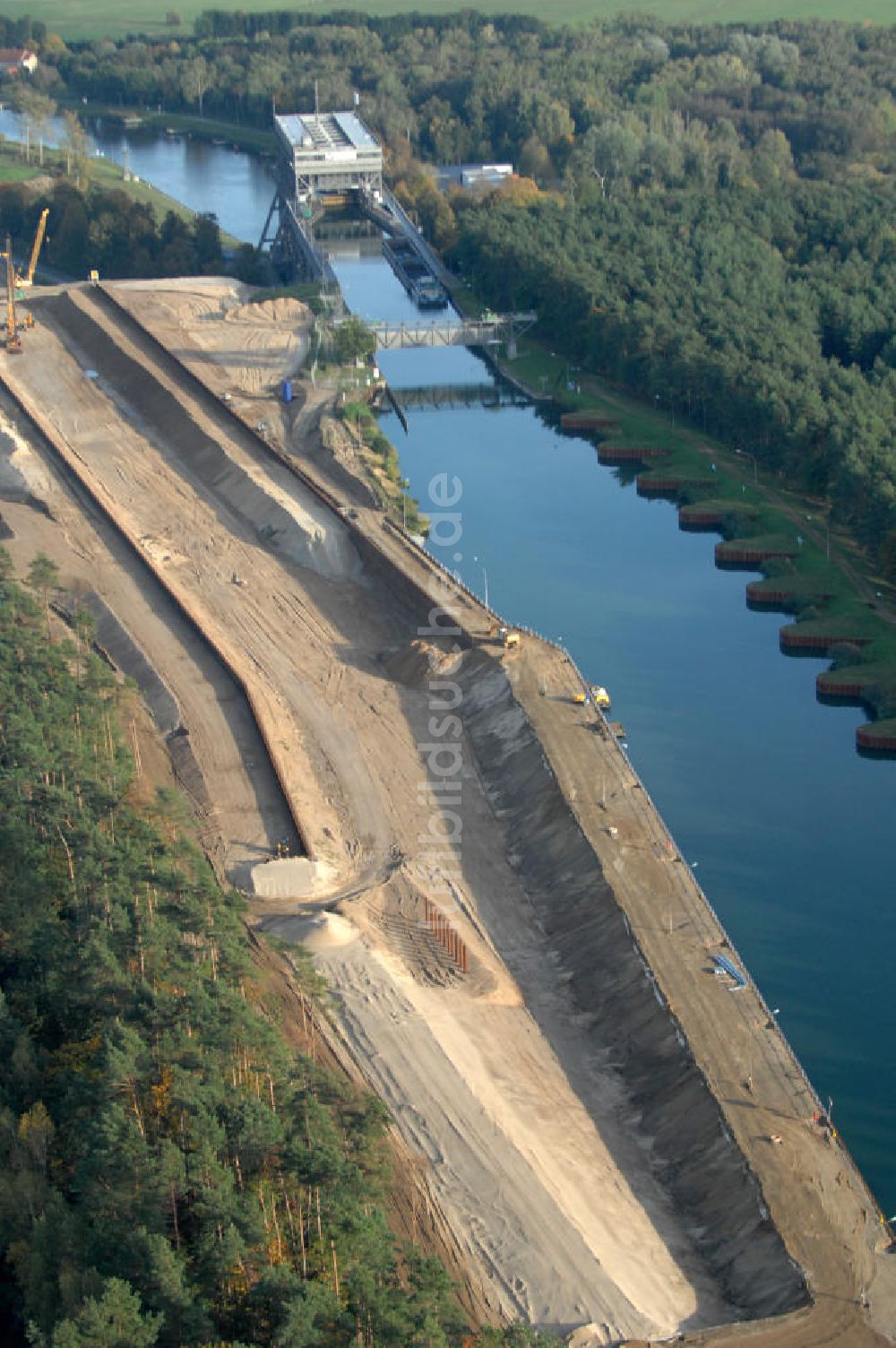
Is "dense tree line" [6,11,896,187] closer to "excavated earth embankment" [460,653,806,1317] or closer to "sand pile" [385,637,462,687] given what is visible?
"sand pile" [385,637,462,687]

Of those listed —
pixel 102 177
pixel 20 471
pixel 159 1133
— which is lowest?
pixel 20 471

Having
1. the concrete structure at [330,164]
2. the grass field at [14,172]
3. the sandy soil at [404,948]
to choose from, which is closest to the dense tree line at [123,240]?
the concrete structure at [330,164]

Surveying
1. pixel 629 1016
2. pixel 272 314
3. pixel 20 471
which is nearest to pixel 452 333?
pixel 272 314

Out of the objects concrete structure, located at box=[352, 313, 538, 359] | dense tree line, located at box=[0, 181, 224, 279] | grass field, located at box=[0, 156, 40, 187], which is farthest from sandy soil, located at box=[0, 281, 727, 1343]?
grass field, located at box=[0, 156, 40, 187]

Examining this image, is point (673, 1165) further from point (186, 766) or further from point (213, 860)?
point (186, 766)

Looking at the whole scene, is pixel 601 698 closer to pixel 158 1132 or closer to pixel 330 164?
pixel 158 1132

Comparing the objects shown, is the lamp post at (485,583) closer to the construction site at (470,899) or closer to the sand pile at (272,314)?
the construction site at (470,899)
